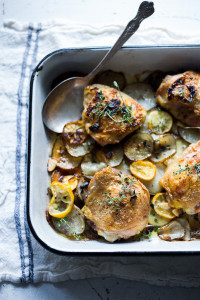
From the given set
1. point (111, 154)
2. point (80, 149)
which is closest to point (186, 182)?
point (111, 154)

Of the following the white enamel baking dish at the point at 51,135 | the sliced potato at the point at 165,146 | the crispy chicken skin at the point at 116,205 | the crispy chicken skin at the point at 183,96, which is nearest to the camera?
the white enamel baking dish at the point at 51,135

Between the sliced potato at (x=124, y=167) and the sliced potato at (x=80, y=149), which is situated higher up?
the sliced potato at (x=80, y=149)

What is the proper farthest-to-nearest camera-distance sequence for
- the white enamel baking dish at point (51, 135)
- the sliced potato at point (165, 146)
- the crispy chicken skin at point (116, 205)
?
1. the sliced potato at point (165, 146)
2. the crispy chicken skin at point (116, 205)
3. the white enamel baking dish at point (51, 135)

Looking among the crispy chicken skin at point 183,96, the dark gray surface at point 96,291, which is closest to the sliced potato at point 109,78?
the crispy chicken skin at point 183,96

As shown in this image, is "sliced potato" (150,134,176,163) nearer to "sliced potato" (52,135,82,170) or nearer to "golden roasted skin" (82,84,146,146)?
"golden roasted skin" (82,84,146,146)

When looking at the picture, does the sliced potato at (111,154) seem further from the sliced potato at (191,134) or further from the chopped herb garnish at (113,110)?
the sliced potato at (191,134)

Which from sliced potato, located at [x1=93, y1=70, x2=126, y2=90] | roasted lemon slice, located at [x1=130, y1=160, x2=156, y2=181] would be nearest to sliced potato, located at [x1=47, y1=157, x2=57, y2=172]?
roasted lemon slice, located at [x1=130, y1=160, x2=156, y2=181]
